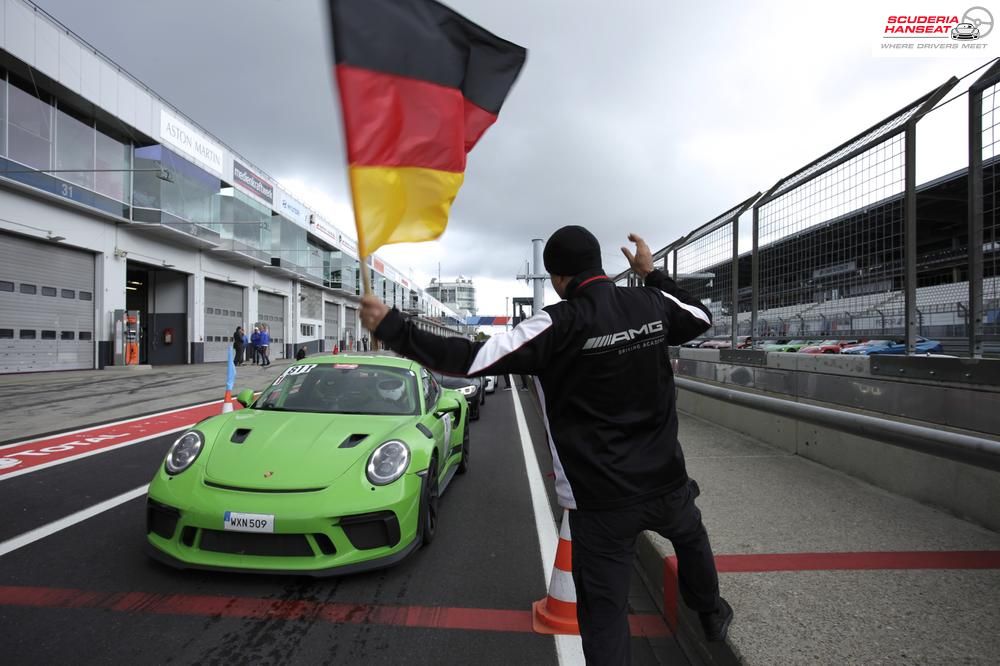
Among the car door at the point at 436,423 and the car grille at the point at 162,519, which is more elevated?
the car door at the point at 436,423

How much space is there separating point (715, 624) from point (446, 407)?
2747 millimetres

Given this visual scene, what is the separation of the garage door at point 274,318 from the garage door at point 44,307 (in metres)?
12.2

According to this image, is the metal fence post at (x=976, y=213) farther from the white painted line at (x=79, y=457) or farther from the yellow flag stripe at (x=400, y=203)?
the white painted line at (x=79, y=457)

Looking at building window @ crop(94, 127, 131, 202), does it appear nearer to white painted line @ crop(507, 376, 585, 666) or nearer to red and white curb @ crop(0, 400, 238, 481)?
red and white curb @ crop(0, 400, 238, 481)

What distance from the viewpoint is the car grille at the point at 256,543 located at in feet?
9.06

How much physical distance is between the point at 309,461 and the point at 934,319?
449 centimetres

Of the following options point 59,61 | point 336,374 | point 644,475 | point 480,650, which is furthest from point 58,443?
point 59,61

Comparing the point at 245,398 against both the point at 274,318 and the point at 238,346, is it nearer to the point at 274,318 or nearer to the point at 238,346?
the point at 238,346

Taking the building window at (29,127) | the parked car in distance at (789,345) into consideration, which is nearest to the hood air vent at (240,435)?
the parked car in distance at (789,345)

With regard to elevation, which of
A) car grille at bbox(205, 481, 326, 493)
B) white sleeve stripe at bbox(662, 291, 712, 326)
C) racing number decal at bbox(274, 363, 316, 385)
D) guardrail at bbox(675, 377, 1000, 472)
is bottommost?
car grille at bbox(205, 481, 326, 493)

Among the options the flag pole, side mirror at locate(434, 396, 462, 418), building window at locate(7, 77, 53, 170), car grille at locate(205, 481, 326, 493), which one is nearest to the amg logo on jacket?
the flag pole

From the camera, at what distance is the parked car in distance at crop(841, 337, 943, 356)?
3691 mm

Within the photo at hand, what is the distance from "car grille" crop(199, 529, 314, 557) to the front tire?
0.77 m

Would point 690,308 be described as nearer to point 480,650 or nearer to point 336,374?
point 480,650
